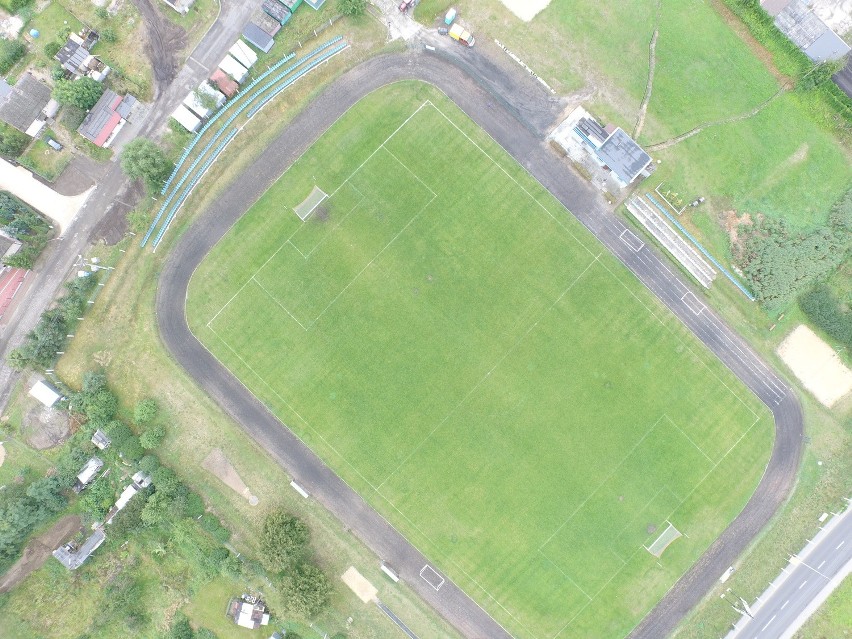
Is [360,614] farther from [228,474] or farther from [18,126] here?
[18,126]

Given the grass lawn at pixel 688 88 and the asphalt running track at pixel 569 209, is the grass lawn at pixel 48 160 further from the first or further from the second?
the grass lawn at pixel 688 88

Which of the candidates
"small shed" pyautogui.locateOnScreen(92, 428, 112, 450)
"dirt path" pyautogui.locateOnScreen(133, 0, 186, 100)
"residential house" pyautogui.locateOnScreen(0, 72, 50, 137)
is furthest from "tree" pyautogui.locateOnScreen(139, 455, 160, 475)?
"dirt path" pyautogui.locateOnScreen(133, 0, 186, 100)

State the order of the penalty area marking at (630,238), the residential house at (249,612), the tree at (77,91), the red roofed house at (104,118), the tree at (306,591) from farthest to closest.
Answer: the penalty area marking at (630,238)
the red roofed house at (104,118)
the residential house at (249,612)
the tree at (77,91)
the tree at (306,591)

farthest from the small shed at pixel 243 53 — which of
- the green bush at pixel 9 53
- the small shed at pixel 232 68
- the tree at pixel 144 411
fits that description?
the tree at pixel 144 411

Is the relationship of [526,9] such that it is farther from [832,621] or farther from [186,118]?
[832,621]

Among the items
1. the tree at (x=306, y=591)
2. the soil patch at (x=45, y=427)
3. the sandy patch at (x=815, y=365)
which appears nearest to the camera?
the tree at (x=306, y=591)

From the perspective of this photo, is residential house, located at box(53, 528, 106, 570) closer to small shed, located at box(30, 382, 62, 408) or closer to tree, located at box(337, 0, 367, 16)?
small shed, located at box(30, 382, 62, 408)

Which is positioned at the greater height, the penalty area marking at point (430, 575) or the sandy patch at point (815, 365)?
the sandy patch at point (815, 365)

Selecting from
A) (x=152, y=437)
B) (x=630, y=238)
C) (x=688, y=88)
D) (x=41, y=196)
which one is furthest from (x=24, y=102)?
(x=688, y=88)
